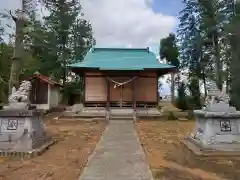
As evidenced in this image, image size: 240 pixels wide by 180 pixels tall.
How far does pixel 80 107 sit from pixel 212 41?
493 inches

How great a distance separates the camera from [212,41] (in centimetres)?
2448

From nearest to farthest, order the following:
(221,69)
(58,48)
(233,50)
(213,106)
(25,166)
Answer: (25,166), (213,106), (233,50), (221,69), (58,48)

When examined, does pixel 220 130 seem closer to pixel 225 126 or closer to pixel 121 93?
pixel 225 126

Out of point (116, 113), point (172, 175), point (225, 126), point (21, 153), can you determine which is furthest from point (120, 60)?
point (172, 175)

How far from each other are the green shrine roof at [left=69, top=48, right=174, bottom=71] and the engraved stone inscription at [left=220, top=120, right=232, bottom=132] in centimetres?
1258

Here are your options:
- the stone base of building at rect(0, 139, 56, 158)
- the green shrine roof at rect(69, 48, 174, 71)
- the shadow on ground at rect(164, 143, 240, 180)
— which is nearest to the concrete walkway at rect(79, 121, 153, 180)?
the shadow on ground at rect(164, 143, 240, 180)

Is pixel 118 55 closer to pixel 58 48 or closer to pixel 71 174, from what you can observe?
pixel 58 48

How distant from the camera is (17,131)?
7.84m

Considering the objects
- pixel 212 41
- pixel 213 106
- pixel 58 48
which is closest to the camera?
pixel 213 106

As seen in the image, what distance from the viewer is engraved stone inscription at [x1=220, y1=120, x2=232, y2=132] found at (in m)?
7.73

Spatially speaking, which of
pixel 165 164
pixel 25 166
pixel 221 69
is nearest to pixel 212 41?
pixel 221 69

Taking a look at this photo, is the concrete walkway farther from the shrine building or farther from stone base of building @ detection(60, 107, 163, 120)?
the shrine building

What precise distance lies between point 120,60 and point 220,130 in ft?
53.9

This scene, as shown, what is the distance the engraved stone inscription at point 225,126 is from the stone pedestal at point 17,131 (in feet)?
16.4
